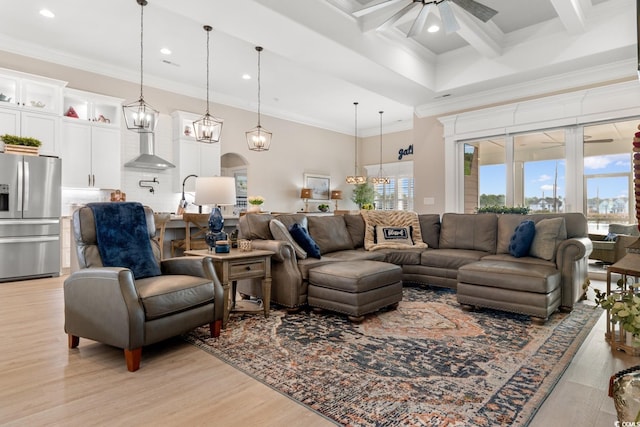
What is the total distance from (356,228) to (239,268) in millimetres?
2154

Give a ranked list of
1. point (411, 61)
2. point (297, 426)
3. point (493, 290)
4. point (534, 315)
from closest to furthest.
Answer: point (297, 426) < point (534, 315) < point (493, 290) < point (411, 61)

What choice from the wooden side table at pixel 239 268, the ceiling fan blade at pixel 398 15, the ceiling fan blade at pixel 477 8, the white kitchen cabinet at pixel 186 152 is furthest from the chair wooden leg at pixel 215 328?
the white kitchen cabinet at pixel 186 152

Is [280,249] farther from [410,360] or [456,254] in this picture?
[456,254]


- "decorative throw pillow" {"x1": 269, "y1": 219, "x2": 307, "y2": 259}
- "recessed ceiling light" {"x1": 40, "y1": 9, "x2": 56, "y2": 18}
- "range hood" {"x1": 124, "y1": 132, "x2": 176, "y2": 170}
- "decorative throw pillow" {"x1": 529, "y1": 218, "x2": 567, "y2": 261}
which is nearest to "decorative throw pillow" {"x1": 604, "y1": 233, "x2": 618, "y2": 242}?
"decorative throw pillow" {"x1": 529, "y1": 218, "x2": 567, "y2": 261}

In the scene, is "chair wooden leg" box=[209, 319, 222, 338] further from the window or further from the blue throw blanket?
the window

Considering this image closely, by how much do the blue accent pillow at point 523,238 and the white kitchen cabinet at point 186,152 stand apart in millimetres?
5462

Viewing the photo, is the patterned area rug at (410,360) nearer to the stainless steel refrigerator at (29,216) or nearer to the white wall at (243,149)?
the stainless steel refrigerator at (29,216)

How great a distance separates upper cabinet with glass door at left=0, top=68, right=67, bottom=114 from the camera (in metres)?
5.09

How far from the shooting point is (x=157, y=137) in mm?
6656

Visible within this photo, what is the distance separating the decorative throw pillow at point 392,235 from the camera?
15.5 ft

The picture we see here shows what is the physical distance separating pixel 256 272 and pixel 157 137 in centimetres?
463

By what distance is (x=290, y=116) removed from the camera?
8.96 m

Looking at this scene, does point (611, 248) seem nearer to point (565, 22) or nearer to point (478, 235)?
point (478, 235)

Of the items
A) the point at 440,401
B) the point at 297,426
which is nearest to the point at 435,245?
the point at 440,401
